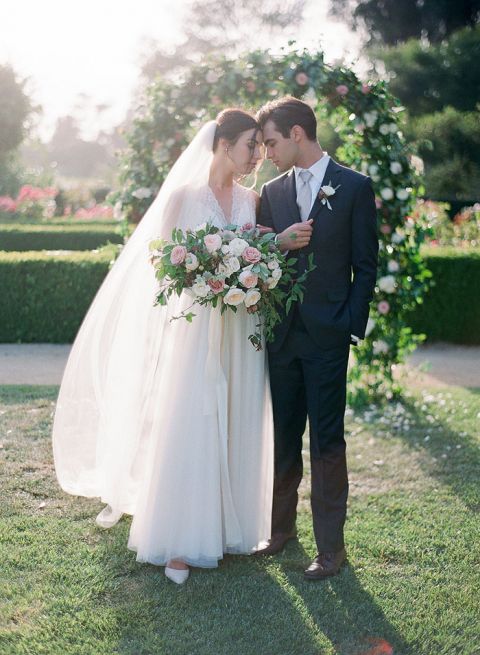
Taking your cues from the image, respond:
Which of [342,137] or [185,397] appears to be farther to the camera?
[342,137]

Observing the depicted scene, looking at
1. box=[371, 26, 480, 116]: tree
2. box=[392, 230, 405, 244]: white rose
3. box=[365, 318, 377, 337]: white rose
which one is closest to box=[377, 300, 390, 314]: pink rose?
box=[365, 318, 377, 337]: white rose

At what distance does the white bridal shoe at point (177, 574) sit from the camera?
3.49 meters

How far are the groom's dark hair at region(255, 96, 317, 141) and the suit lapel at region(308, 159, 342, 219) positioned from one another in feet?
0.63

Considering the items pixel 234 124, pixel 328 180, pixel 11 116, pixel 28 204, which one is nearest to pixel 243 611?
pixel 328 180

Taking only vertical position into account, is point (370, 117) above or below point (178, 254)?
above

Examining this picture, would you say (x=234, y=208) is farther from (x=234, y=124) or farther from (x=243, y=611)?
(x=243, y=611)

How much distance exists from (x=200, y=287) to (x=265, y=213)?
2.11 feet

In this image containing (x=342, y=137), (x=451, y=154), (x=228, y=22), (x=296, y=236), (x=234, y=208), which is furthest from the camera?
(x=228, y=22)

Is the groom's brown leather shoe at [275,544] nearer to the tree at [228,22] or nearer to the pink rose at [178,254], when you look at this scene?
the pink rose at [178,254]

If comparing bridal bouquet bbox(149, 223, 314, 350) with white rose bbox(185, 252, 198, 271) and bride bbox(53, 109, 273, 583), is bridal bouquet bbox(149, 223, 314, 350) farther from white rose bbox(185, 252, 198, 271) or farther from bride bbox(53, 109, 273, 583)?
bride bbox(53, 109, 273, 583)

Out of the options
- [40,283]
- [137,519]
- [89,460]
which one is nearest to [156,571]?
[137,519]

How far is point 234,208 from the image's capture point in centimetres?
375

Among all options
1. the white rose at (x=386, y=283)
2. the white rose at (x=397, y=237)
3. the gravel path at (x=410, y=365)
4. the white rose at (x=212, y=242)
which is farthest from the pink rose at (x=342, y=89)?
the white rose at (x=212, y=242)

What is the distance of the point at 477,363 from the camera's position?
860 cm
